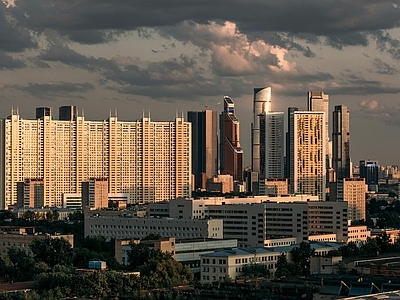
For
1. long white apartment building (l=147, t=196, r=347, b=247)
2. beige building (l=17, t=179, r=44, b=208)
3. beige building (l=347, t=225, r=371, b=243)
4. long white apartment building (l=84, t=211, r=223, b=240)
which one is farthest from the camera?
beige building (l=17, t=179, r=44, b=208)

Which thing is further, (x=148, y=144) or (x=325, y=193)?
(x=325, y=193)

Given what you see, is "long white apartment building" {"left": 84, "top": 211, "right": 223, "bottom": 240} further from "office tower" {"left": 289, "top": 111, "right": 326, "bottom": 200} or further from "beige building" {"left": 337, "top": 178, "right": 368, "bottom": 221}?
"office tower" {"left": 289, "top": 111, "right": 326, "bottom": 200}

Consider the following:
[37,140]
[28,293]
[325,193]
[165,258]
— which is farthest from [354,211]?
[28,293]

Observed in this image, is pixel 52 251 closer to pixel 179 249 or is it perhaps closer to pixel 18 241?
pixel 179 249

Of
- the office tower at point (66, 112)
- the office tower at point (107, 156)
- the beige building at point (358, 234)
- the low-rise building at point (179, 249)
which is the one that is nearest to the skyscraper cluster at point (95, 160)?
the office tower at point (107, 156)

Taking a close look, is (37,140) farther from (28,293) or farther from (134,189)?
(28,293)

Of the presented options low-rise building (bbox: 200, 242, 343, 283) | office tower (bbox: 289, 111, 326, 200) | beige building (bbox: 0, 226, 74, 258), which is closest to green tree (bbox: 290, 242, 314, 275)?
low-rise building (bbox: 200, 242, 343, 283)
